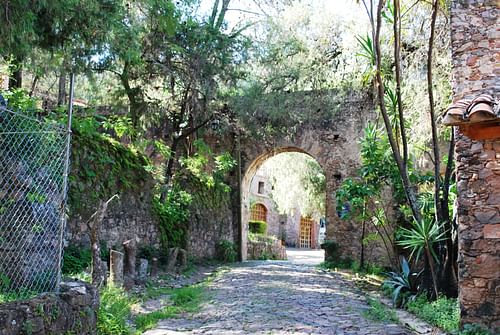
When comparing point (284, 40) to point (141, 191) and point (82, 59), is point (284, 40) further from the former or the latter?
point (82, 59)

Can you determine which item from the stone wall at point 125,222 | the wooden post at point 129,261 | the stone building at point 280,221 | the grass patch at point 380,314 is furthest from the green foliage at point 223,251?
the stone building at point 280,221

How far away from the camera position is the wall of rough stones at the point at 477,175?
489 cm

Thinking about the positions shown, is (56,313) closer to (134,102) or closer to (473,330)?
(473,330)

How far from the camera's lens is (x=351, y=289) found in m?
8.36

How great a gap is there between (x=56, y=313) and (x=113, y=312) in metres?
1.20

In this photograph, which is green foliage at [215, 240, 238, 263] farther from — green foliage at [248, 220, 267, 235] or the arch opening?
green foliage at [248, 220, 267, 235]

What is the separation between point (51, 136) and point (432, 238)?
4782mm

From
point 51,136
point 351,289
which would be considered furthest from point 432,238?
point 51,136

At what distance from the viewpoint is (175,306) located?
6277mm

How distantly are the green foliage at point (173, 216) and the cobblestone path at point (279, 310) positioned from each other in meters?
1.70

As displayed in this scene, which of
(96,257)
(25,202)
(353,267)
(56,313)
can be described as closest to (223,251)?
(353,267)

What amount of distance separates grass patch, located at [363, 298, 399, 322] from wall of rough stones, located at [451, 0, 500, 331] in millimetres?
920

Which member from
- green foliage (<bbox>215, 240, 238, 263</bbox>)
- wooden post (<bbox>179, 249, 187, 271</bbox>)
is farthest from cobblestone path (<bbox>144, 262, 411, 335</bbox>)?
green foliage (<bbox>215, 240, 238, 263</bbox>)

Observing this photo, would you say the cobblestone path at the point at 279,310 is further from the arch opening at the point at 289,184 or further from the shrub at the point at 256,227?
the shrub at the point at 256,227
